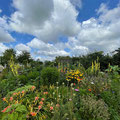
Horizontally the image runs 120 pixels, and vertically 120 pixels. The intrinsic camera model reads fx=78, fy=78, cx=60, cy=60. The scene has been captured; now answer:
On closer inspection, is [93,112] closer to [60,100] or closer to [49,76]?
[60,100]

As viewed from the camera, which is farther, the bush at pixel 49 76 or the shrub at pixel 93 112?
the bush at pixel 49 76

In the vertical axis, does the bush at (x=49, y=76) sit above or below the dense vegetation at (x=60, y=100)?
above

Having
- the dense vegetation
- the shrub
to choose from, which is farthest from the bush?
the shrub

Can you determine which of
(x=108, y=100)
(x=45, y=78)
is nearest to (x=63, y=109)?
(x=108, y=100)

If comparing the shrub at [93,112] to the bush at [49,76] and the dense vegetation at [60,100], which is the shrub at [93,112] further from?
the bush at [49,76]

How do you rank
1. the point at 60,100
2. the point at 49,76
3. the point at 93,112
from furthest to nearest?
1. the point at 49,76
2. the point at 60,100
3. the point at 93,112

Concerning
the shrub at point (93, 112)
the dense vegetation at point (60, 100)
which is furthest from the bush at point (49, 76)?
the shrub at point (93, 112)

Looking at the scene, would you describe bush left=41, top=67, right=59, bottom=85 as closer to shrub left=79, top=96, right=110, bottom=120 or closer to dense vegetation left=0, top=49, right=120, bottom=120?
dense vegetation left=0, top=49, right=120, bottom=120

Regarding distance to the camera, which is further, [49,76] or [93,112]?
[49,76]

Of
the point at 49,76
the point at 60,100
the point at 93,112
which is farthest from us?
the point at 49,76

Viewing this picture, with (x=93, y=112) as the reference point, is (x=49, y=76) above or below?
above

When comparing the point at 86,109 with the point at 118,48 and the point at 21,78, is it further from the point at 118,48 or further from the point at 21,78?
the point at 118,48

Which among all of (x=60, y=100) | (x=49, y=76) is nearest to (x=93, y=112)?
(x=60, y=100)

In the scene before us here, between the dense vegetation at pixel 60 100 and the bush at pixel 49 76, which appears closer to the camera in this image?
the dense vegetation at pixel 60 100
